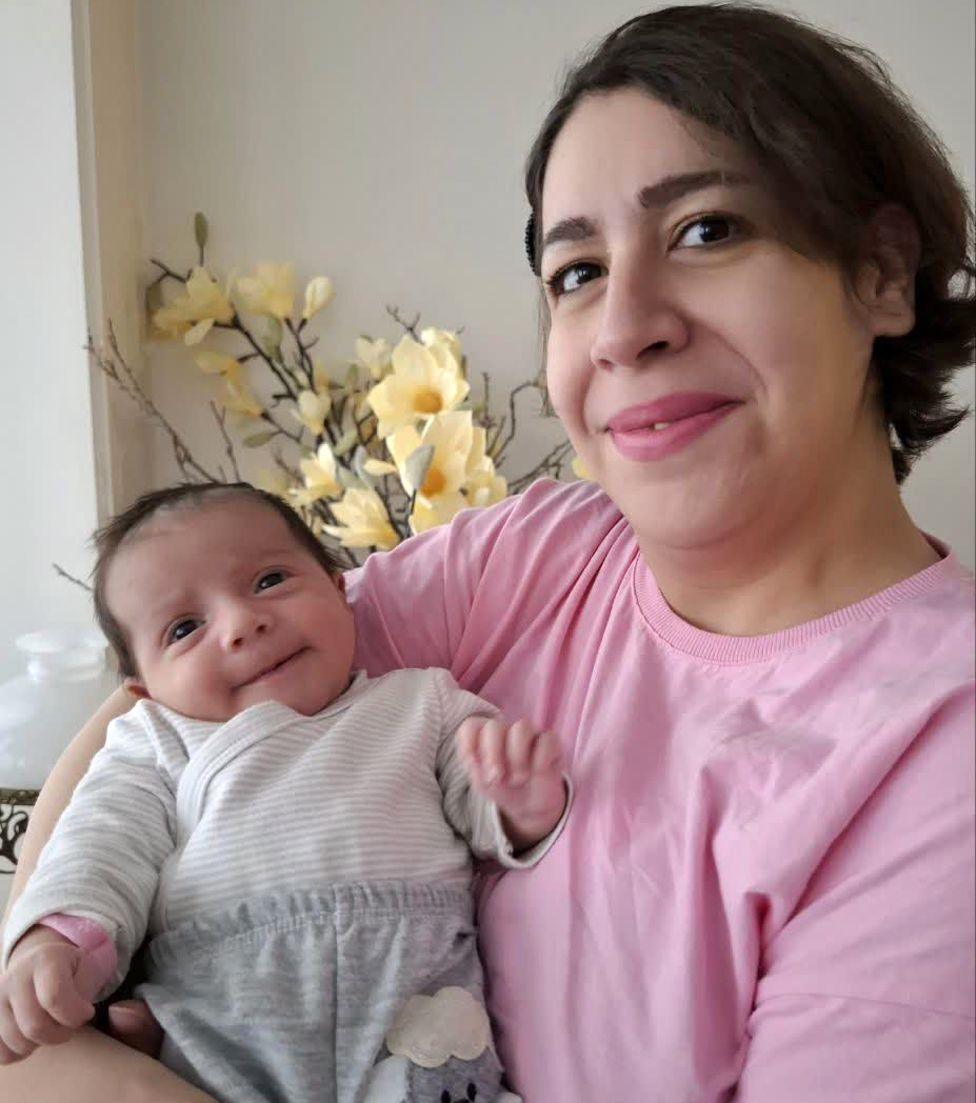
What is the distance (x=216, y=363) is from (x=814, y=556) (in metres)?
1.26

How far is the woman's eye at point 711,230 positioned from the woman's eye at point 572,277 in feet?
0.31

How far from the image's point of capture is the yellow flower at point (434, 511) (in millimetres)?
1349

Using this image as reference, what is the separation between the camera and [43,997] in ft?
2.43

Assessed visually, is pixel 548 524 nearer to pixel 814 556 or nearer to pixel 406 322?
pixel 814 556

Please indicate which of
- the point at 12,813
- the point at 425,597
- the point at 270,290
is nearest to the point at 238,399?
the point at 270,290

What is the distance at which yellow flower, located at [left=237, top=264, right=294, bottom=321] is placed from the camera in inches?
66.6

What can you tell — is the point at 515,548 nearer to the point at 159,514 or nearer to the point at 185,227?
the point at 159,514

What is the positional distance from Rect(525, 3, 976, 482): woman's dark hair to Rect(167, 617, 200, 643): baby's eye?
1.82ft

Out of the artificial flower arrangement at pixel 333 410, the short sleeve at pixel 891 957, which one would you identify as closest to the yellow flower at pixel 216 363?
the artificial flower arrangement at pixel 333 410

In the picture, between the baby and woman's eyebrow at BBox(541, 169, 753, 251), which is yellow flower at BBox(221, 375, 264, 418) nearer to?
the baby

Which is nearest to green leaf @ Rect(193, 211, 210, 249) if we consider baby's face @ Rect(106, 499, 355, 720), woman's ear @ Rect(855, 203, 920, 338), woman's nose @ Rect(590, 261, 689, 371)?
baby's face @ Rect(106, 499, 355, 720)

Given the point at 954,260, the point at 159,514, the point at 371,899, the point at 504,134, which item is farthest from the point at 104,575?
the point at 504,134

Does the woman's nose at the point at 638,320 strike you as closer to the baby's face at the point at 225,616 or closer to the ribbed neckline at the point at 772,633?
the ribbed neckline at the point at 772,633

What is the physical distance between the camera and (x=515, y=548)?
1.06 m
